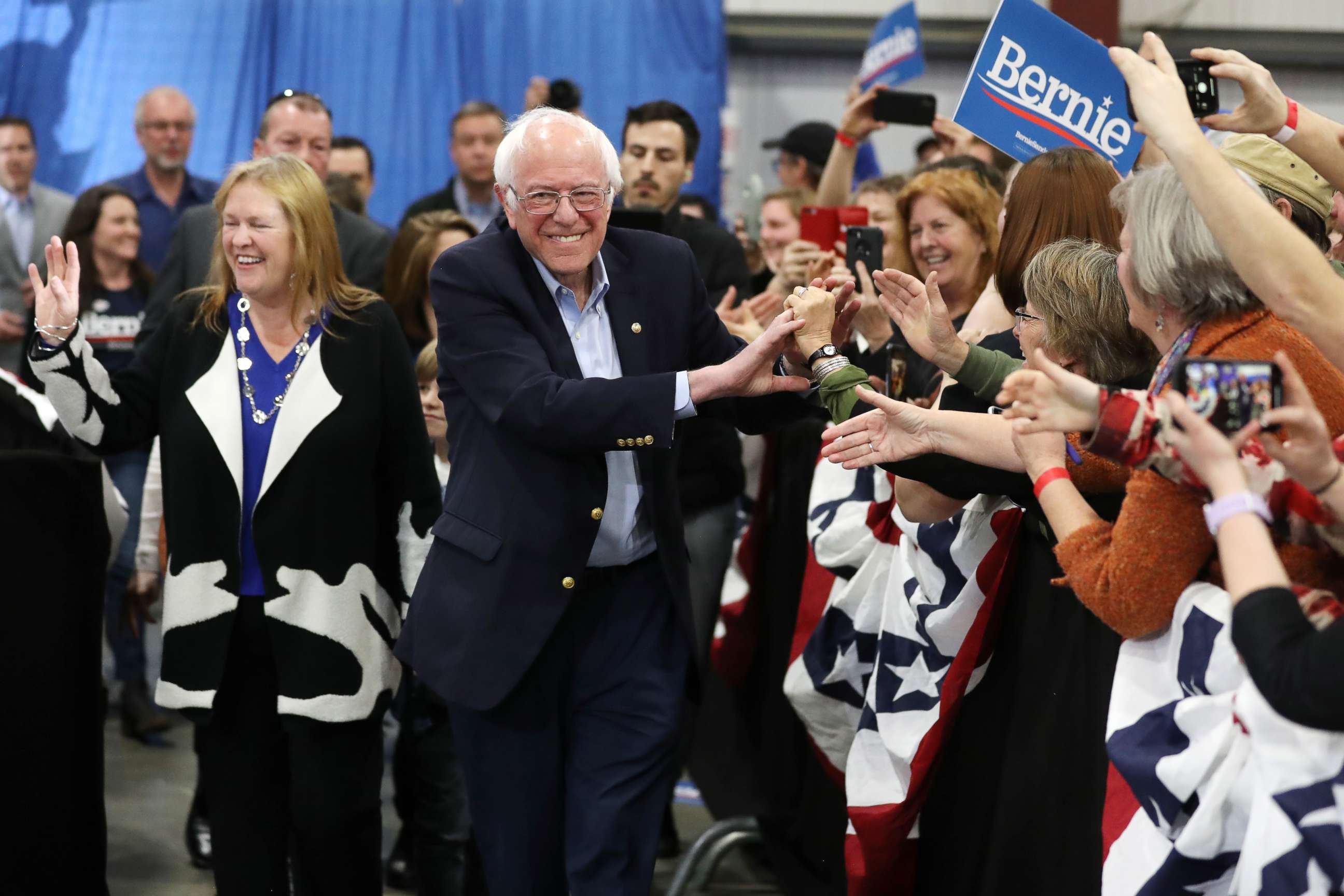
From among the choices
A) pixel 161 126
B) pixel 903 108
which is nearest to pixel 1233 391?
pixel 903 108

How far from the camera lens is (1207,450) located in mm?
1746

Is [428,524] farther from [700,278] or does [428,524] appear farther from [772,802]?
[772,802]

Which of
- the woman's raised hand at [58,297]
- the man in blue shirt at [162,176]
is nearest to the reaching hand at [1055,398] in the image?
the woman's raised hand at [58,297]

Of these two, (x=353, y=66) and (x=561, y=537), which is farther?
(x=353, y=66)

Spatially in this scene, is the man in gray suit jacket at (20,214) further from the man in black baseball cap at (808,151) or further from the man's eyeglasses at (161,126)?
the man in black baseball cap at (808,151)

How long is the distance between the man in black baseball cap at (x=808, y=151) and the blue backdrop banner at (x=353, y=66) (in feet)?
10.4

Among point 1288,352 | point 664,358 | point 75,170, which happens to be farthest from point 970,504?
point 75,170

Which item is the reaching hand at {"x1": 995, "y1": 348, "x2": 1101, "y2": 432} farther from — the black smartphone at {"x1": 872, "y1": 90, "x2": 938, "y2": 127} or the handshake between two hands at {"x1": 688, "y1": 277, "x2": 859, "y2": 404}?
the black smartphone at {"x1": 872, "y1": 90, "x2": 938, "y2": 127}

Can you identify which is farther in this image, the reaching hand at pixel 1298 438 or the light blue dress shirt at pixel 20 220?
the light blue dress shirt at pixel 20 220

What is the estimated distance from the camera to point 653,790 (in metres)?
2.71

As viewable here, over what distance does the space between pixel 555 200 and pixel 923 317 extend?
0.68m

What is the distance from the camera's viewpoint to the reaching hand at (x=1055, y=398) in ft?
5.86

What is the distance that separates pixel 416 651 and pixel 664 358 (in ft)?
2.27

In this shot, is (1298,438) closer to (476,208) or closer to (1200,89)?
(1200,89)
